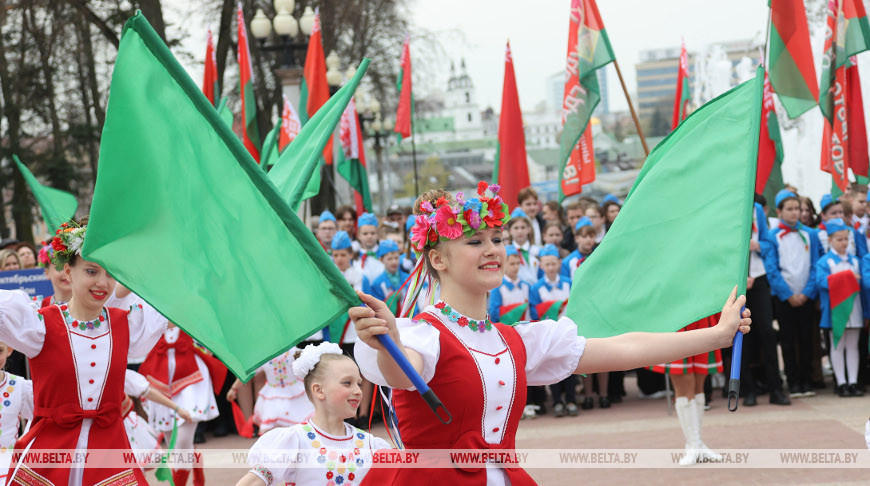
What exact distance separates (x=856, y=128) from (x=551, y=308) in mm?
4131

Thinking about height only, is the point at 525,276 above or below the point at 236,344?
below

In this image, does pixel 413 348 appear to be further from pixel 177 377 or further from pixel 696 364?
pixel 177 377

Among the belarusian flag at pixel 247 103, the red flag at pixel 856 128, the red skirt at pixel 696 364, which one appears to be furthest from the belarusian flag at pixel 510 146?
the red skirt at pixel 696 364

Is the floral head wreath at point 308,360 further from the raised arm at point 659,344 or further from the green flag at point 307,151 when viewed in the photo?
the raised arm at point 659,344

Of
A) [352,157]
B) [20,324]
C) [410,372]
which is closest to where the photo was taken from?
[410,372]

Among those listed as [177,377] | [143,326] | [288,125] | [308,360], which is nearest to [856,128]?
[288,125]

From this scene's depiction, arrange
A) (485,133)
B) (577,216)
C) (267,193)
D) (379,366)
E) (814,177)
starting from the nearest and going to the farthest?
1. (267,193)
2. (379,366)
3. (577,216)
4. (814,177)
5. (485,133)

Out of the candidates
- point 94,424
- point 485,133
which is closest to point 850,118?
point 94,424

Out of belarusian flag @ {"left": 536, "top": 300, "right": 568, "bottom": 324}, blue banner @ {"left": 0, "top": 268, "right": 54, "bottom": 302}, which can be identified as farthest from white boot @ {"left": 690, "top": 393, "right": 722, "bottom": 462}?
blue banner @ {"left": 0, "top": 268, "right": 54, "bottom": 302}

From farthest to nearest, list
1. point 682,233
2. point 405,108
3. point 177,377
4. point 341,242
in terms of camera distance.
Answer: point 405,108, point 341,242, point 177,377, point 682,233

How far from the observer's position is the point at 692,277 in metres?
4.00

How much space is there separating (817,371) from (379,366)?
368 inches

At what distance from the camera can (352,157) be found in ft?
48.6

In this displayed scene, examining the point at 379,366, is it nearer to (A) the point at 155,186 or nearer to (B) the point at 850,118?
(A) the point at 155,186
